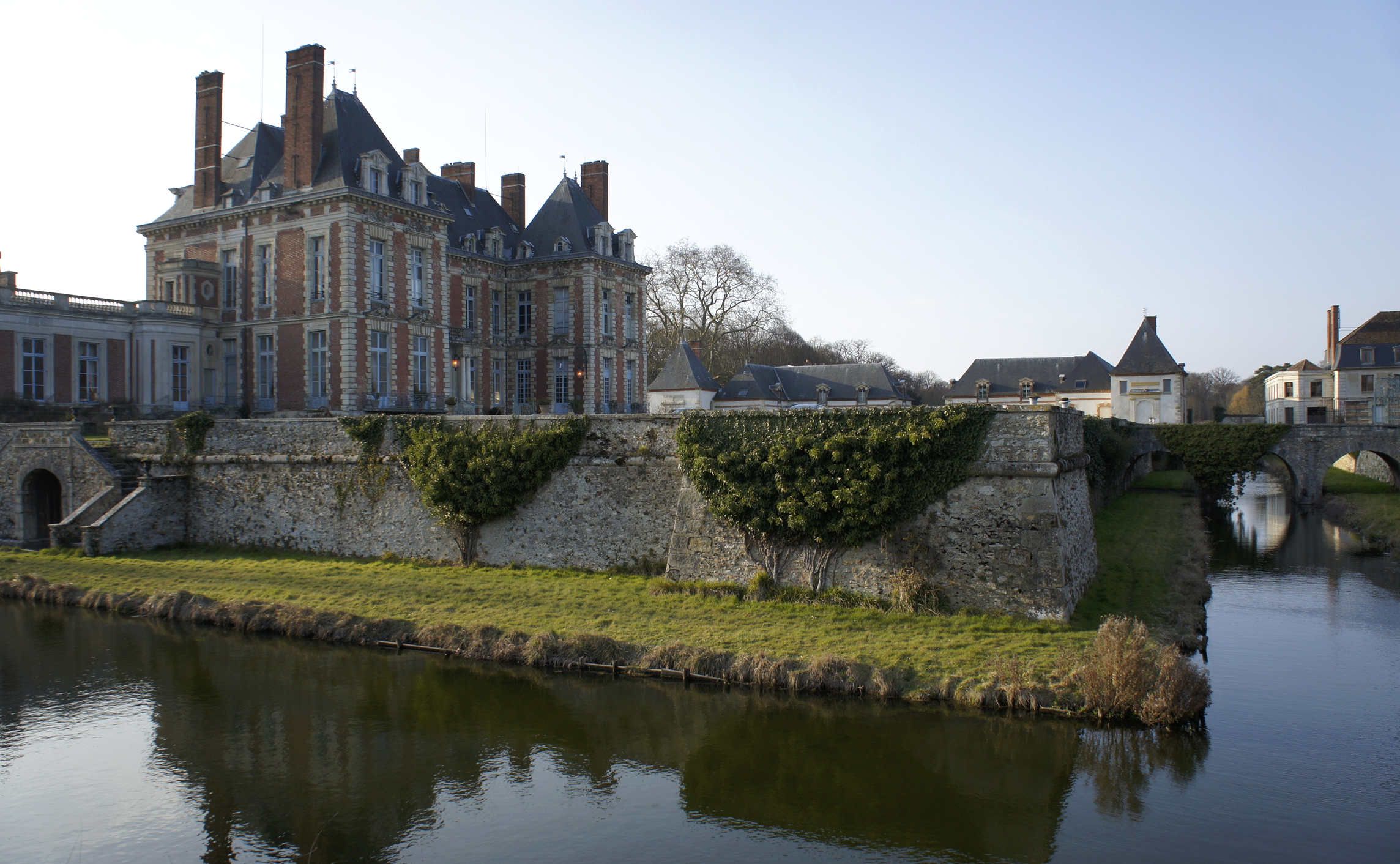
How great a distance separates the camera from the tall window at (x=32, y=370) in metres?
21.7

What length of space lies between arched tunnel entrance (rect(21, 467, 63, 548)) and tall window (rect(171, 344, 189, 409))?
17.1 ft

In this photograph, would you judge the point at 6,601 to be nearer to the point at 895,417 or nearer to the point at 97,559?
the point at 97,559

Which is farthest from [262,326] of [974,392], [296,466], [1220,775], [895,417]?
[974,392]

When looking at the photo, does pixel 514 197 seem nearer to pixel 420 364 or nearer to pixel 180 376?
pixel 420 364

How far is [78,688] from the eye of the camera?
10.6m

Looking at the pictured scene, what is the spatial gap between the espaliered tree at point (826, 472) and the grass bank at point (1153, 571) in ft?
7.92

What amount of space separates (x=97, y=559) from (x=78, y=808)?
33.1 feet

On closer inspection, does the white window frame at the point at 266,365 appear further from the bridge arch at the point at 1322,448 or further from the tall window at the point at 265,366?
the bridge arch at the point at 1322,448

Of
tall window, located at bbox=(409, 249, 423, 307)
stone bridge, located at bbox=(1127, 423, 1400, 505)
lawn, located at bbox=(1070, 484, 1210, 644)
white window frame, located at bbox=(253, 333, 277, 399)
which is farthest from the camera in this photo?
stone bridge, located at bbox=(1127, 423, 1400, 505)

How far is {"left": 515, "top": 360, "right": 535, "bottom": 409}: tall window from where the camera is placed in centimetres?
3080

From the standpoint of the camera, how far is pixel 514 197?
32.6 m

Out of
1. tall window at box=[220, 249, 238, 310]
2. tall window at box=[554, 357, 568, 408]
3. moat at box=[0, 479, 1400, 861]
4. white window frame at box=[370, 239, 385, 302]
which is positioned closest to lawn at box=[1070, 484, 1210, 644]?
moat at box=[0, 479, 1400, 861]

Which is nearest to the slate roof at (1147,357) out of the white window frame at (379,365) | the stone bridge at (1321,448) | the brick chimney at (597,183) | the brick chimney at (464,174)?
the stone bridge at (1321,448)

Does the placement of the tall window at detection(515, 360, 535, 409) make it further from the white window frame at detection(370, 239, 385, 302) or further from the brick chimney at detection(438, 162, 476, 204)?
the white window frame at detection(370, 239, 385, 302)
